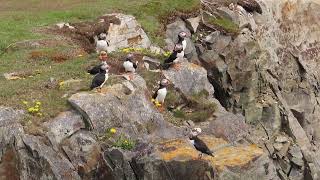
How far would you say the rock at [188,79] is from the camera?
35.3 m

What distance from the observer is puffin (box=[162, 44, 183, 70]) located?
35469 mm

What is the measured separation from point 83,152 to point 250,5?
3284 centimetres

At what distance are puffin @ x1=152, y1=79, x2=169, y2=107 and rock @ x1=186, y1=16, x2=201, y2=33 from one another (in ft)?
61.6

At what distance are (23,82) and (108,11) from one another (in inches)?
788

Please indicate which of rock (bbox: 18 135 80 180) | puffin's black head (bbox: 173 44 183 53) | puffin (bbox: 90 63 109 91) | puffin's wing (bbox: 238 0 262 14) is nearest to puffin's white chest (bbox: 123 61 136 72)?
puffin (bbox: 90 63 109 91)

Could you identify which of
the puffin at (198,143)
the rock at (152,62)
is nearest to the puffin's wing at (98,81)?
the puffin at (198,143)

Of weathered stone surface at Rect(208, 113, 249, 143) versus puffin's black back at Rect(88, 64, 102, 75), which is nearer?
weathered stone surface at Rect(208, 113, 249, 143)

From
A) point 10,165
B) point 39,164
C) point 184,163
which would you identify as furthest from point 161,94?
point 10,165

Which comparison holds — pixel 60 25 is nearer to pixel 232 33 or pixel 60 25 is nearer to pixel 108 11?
pixel 108 11

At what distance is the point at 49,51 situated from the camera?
41.9m

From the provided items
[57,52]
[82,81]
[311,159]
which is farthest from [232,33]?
[82,81]

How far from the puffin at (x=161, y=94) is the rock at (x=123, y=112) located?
0.70m

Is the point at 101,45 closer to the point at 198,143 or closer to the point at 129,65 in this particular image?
the point at 129,65

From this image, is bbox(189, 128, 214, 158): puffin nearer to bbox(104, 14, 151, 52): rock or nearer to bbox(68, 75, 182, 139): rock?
bbox(68, 75, 182, 139): rock
